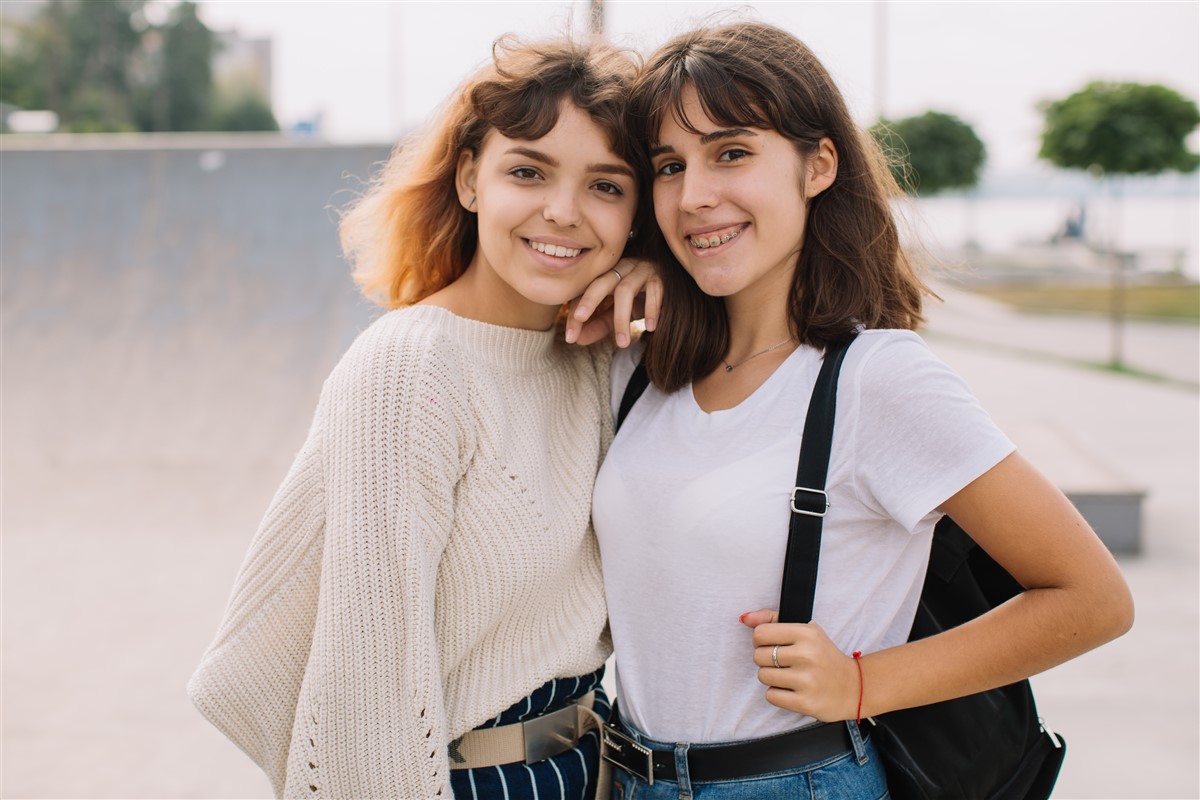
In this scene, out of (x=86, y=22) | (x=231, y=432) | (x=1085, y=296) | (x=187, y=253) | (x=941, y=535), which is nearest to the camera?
(x=941, y=535)

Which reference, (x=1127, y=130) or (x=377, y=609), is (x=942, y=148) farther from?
(x=377, y=609)

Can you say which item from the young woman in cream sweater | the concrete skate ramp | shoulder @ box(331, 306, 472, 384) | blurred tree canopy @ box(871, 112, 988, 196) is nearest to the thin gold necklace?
the young woman in cream sweater

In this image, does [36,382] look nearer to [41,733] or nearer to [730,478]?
[41,733]

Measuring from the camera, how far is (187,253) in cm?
A: 805

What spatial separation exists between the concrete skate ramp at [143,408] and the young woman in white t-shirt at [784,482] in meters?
2.10

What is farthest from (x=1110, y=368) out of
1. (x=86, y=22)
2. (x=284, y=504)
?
(x=86, y=22)

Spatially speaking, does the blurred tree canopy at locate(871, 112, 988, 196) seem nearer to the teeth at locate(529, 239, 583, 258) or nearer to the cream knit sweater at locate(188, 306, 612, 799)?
the teeth at locate(529, 239, 583, 258)

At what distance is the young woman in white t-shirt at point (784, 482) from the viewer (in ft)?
4.60

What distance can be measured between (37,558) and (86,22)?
52.4m

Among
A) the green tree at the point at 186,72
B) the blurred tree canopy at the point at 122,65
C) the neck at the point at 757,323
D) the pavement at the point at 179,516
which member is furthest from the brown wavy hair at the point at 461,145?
the green tree at the point at 186,72

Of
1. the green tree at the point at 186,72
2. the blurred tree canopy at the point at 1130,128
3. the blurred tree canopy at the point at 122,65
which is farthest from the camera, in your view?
the green tree at the point at 186,72

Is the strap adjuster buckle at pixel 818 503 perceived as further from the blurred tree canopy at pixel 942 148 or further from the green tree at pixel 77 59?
the green tree at pixel 77 59

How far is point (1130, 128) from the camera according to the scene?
1206 centimetres

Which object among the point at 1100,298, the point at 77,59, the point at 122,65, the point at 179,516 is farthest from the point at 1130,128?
the point at 122,65
